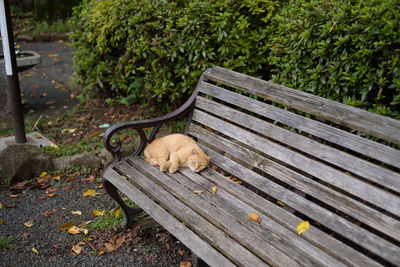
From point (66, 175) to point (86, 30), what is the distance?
221cm

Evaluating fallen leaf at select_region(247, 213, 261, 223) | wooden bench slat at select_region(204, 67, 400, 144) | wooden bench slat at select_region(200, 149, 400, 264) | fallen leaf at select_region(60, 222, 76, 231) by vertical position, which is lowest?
fallen leaf at select_region(60, 222, 76, 231)

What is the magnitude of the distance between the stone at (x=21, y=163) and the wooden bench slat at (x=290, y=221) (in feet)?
6.38

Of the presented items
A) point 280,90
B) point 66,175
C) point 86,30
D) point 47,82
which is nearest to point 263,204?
point 280,90

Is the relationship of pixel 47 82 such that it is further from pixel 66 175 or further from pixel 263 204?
pixel 263 204

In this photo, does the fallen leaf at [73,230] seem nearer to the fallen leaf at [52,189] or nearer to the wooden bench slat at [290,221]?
the fallen leaf at [52,189]

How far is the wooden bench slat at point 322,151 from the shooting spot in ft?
6.54

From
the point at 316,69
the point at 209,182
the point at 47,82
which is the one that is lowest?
the point at 47,82

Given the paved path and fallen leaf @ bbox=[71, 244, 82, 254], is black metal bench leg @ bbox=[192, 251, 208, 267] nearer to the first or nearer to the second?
fallen leaf @ bbox=[71, 244, 82, 254]

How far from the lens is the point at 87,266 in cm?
277

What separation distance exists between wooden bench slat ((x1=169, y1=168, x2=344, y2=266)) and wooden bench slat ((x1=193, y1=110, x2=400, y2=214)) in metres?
0.41

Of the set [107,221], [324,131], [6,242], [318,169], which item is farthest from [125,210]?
[324,131]

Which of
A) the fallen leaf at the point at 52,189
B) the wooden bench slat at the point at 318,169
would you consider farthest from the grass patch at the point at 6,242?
the wooden bench slat at the point at 318,169

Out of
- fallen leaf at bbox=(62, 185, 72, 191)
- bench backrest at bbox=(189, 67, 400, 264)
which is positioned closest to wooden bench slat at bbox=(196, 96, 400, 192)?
bench backrest at bbox=(189, 67, 400, 264)

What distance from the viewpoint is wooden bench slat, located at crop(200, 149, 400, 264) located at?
6.24ft
